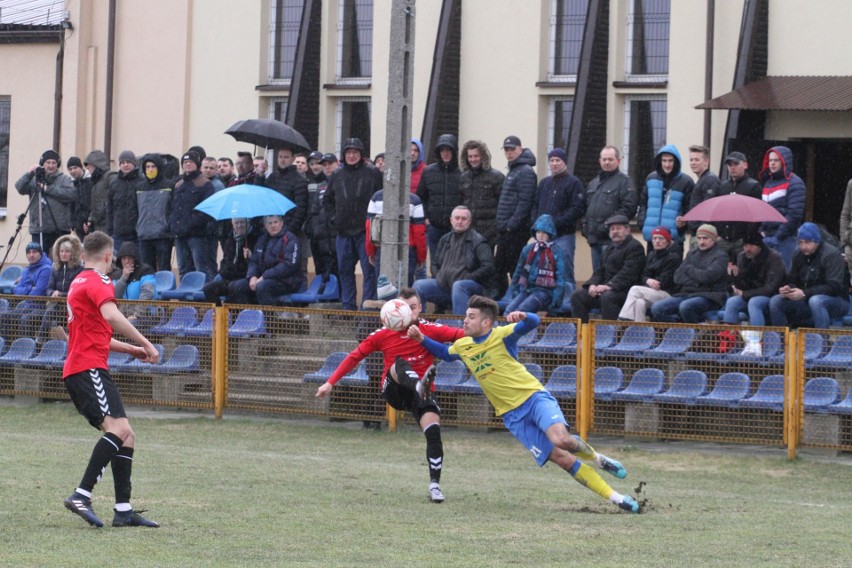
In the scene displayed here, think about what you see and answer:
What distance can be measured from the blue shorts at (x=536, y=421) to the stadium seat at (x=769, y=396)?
402cm

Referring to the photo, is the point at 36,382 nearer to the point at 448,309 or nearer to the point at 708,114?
the point at 448,309

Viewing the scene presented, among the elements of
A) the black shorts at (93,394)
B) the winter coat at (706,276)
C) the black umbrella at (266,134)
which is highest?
the black umbrella at (266,134)

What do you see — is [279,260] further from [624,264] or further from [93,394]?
[93,394]

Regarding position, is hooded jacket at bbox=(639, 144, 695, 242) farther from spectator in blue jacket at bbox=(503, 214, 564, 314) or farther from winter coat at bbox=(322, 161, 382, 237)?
winter coat at bbox=(322, 161, 382, 237)

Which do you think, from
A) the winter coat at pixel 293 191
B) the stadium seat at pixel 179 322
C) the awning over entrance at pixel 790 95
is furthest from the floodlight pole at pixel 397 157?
the awning over entrance at pixel 790 95

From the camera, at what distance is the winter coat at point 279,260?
779 inches

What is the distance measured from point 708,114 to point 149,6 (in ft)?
37.1

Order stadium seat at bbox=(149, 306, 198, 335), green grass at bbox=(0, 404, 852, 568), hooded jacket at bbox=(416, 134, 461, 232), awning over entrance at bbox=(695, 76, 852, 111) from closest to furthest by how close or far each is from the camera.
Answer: green grass at bbox=(0, 404, 852, 568) < stadium seat at bbox=(149, 306, 198, 335) < hooded jacket at bbox=(416, 134, 461, 232) < awning over entrance at bbox=(695, 76, 852, 111)

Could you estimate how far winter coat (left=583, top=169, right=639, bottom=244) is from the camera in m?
17.9

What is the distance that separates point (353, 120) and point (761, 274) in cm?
1109

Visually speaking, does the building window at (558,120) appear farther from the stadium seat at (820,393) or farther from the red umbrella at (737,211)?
the stadium seat at (820,393)

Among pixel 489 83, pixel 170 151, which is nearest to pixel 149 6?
pixel 170 151

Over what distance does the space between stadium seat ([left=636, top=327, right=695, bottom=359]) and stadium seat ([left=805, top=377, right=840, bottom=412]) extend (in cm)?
128

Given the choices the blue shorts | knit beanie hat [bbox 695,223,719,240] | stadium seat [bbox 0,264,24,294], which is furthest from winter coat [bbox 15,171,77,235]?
the blue shorts
